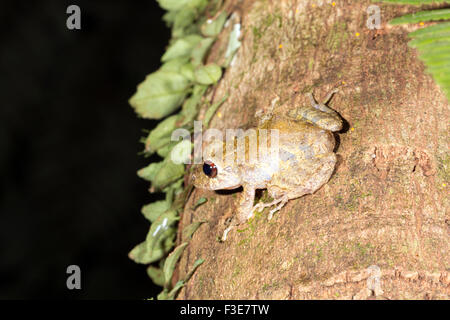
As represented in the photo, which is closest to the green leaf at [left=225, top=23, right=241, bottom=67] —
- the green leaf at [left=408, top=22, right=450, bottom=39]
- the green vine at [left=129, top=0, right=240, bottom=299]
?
the green vine at [left=129, top=0, right=240, bottom=299]

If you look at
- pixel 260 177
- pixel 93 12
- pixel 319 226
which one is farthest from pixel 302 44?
pixel 93 12

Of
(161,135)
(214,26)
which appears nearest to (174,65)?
(214,26)

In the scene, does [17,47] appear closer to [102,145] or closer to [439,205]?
[102,145]

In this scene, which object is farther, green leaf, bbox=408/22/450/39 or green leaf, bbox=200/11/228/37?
green leaf, bbox=200/11/228/37

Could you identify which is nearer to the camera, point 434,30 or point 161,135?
point 434,30

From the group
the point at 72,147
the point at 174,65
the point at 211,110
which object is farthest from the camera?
the point at 72,147

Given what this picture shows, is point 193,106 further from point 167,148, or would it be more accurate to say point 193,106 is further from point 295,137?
point 295,137

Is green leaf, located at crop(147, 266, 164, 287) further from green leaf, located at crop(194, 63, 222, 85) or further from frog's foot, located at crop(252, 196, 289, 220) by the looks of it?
green leaf, located at crop(194, 63, 222, 85)
